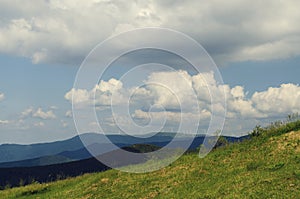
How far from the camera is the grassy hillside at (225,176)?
2711cm

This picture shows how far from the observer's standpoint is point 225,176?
3130cm

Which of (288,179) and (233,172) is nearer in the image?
(288,179)

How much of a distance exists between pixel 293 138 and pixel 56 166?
168 metres

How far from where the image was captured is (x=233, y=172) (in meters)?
31.7

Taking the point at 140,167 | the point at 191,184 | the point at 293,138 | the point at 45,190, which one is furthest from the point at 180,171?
the point at 45,190

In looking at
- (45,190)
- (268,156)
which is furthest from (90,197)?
(268,156)

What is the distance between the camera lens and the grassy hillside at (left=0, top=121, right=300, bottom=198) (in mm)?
27109

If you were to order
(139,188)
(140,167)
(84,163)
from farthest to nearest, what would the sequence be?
(84,163) → (140,167) → (139,188)

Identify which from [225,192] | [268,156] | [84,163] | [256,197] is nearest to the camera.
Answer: [256,197]

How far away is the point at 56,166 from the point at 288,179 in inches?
6853

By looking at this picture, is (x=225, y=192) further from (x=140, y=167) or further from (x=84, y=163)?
(x=84, y=163)

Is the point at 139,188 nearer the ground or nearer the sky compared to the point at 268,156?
nearer the ground

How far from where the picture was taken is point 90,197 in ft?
120

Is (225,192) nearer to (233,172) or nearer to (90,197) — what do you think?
(233,172)
